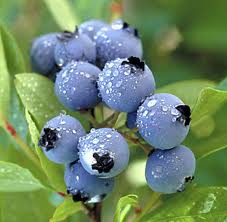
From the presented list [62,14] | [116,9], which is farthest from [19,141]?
[116,9]

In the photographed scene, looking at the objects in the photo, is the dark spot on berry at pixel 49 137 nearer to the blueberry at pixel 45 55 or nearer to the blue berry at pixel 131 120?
the blue berry at pixel 131 120

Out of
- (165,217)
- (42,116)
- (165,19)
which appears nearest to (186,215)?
(165,217)

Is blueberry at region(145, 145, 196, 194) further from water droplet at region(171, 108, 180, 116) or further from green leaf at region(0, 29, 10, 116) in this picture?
green leaf at region(0, 29, 10, 116)

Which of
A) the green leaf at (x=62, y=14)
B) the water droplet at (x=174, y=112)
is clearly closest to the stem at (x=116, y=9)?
the green leaf at (x=62, y=14)

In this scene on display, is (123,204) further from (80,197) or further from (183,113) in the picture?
(183,113)

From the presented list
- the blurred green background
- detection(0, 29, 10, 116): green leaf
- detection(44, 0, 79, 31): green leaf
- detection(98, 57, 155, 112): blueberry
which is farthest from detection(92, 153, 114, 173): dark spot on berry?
the blurred green background

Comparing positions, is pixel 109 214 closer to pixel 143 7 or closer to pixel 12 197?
pixel 12 197
